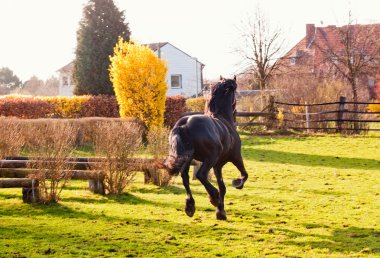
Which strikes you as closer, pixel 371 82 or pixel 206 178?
pixel 206 178

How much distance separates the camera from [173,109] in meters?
28.3

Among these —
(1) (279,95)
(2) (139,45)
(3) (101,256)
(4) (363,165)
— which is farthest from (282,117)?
(3) (101,256)

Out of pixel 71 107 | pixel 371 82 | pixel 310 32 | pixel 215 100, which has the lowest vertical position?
pixel 71 107

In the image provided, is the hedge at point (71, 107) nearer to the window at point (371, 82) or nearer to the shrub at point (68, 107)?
the shrub at point (68, 107)

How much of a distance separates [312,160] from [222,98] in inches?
427

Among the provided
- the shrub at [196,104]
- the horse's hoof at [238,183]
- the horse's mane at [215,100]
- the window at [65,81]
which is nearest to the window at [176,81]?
the window at [65,81]

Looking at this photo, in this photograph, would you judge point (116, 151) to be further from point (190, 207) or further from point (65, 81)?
point (65, 81)

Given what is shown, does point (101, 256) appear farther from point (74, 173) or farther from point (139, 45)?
point (139, 45)

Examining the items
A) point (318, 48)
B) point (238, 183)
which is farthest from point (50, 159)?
point (318, 48)

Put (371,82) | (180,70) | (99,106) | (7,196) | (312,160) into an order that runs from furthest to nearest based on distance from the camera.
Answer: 1. (371,82)
2. (180,70)
3. (99,106)
4. (312,160)
5. (7,196)

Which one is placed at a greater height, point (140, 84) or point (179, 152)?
point (140, 84)

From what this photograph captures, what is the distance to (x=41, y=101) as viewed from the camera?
91.7 feet

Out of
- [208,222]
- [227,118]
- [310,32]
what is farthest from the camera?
[310,32]

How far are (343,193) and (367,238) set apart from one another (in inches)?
175
